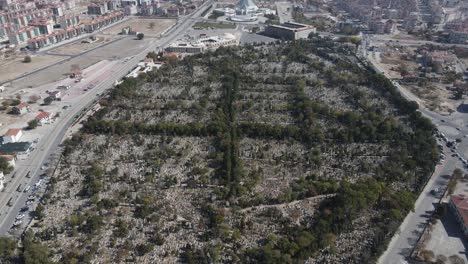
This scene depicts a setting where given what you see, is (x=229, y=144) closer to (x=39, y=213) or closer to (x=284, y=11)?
(x=39, y=213)

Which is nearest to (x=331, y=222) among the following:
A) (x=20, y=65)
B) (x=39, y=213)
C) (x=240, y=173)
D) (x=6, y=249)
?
(x=240, y=173)

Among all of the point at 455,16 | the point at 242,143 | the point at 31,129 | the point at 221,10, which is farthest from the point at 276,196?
the point at 455,16

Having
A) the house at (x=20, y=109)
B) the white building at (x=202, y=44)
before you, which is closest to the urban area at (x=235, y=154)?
the house at (x=20, y=109)

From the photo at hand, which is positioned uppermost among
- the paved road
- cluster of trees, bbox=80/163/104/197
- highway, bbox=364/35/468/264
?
the paved road

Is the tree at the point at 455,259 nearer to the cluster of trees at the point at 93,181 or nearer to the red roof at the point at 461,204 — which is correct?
the red roof at the point at 461,204

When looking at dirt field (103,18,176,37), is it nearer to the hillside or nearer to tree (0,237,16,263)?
the hillside

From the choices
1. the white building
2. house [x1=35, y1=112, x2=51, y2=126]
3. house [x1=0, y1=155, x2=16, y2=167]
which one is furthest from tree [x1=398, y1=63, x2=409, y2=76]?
house [x1=0, y1=155, x2=16, y2=167]
